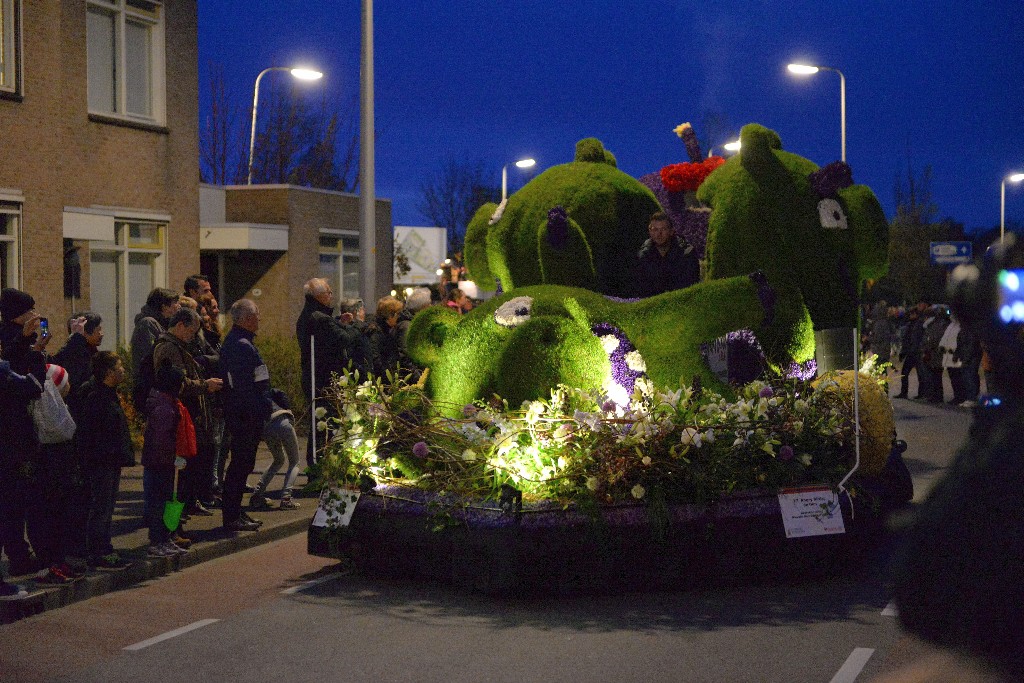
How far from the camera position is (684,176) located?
10.8 m

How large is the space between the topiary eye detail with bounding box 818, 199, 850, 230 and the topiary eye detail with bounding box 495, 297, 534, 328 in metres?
2.78

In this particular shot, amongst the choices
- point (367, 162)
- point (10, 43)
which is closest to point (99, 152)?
point (10, 43)

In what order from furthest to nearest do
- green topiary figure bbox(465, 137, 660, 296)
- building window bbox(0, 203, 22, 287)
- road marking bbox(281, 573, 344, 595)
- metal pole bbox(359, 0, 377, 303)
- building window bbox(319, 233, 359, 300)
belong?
building window bbox(319, 233, 359, 300), building window bbox(0, 203, 22, 287), metal pole bbox(359, 0, 377, 303), green topiary figure bbox(465, 137, 660, 296), road marking bbox(281, 573, 344, 595)

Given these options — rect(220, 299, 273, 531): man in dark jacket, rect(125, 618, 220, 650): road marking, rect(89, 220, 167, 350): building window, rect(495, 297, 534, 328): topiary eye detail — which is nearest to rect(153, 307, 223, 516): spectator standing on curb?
rect(220, 299, 273, 531): man in dark jacket

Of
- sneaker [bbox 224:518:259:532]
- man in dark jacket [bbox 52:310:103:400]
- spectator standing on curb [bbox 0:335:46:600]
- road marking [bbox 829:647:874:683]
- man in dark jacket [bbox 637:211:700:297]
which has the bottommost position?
road marking [bbox 829:647:874:683]

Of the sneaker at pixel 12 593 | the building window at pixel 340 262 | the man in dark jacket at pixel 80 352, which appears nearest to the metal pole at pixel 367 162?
the man in dark jacket at pixel 80 352

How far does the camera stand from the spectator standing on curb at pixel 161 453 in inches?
350

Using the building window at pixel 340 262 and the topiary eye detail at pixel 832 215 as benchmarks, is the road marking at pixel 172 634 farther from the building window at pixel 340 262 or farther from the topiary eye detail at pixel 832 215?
the building window at pixel 340 262

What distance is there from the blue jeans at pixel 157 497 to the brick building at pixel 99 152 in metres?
8.85

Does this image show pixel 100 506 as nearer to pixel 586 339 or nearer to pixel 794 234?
pixel 586 339

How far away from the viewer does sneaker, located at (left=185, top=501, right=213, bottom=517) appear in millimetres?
10712

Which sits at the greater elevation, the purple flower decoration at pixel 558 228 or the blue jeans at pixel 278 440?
the purple flower decoration at pixel 558 228

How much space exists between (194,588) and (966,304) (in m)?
7.24

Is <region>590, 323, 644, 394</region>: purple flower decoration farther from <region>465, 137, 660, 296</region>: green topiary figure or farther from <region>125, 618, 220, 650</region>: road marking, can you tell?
<region>125, 618, 220, 650</region>: road marking
